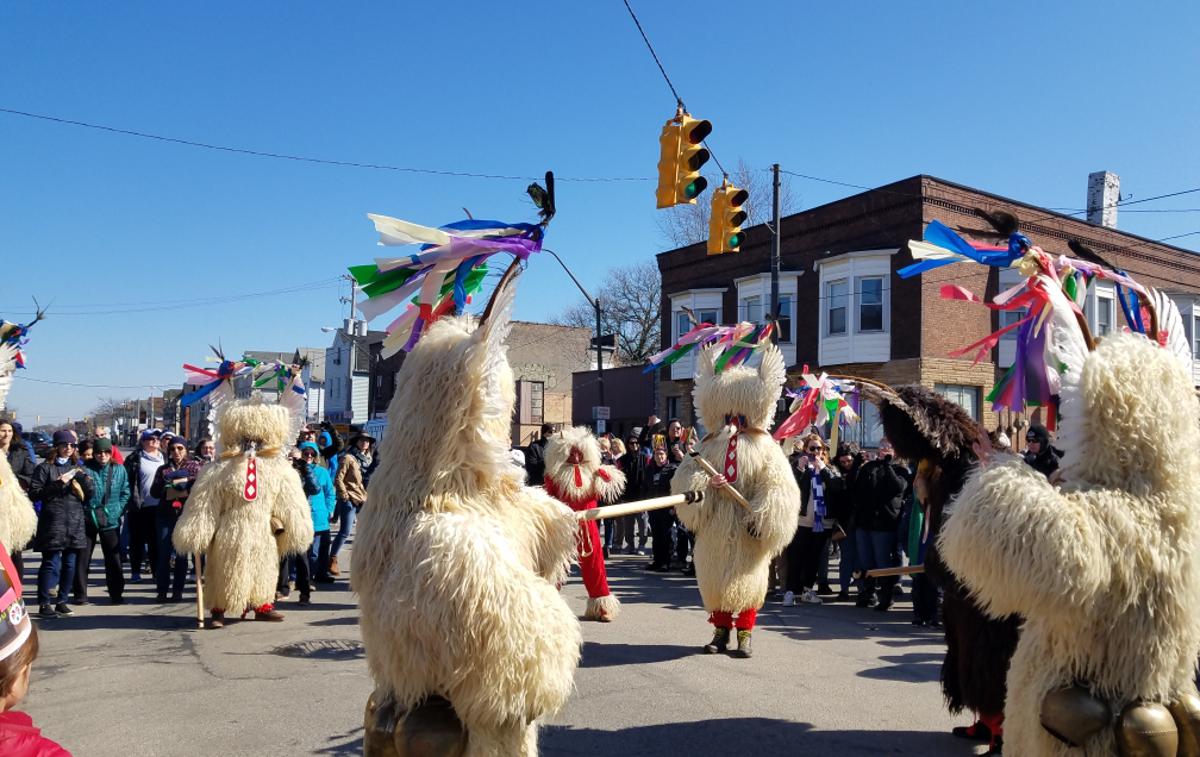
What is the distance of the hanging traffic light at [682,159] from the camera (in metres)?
9.60

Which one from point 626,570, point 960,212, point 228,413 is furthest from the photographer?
point 960,212

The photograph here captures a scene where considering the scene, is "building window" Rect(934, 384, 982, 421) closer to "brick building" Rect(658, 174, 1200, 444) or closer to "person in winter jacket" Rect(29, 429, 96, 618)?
"brick building" Rect(658, 174, 1200, 444)

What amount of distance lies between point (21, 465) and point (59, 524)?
1.49 metres

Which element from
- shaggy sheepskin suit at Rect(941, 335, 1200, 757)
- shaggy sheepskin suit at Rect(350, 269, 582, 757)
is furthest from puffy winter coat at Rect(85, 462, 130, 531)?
shaggy sheepskin suit at Rect(941, 335, 1200, 757)

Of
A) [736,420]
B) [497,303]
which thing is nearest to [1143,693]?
[497,303]

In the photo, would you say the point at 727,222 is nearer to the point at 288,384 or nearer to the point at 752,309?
the point at 288,384

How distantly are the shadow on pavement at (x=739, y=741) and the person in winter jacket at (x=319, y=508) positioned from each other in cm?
572

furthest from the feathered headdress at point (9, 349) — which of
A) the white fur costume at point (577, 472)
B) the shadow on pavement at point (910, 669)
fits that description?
the shadow on pavement at point (910, 669)

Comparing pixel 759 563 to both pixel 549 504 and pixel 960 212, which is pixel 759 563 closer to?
pixel 549 504

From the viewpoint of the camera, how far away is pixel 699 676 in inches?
244

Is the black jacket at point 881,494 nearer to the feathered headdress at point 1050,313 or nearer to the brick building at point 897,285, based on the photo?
the feathered headdress at point 1050,313

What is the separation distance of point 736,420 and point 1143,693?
4184 mm

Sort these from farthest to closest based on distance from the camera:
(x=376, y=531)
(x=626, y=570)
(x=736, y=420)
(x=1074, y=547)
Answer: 1. (x=626, y=570)
2. (x=736, y=420)
3. (x=376, y=531)
4. (x=1074, y=547)

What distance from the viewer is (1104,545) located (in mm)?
3102
